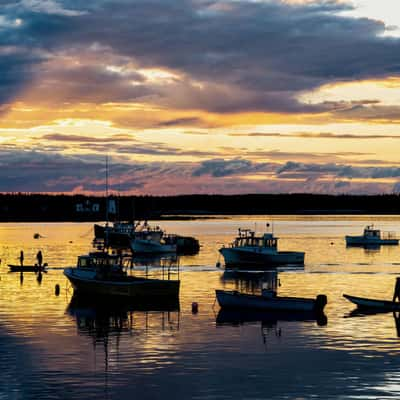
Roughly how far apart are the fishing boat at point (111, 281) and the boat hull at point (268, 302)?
5491mm

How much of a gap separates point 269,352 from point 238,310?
50.3 feet

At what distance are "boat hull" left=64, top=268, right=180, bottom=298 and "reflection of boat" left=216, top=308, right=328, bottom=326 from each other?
624 cm

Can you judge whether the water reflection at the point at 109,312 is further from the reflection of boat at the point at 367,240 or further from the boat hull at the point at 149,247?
the reflection of boat at the point at 367,240

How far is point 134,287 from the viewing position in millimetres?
65312

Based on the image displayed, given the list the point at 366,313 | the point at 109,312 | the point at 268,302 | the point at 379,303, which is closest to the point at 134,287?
the point at 109,312

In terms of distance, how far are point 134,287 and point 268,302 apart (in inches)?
442

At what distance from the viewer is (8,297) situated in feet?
234

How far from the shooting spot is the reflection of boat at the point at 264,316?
185 feet

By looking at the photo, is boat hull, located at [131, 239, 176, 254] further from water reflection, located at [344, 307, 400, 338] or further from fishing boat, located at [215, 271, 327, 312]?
water reflection, located at [344, 307, 400, 338]

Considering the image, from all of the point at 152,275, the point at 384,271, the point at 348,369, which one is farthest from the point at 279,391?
the point at 384,271

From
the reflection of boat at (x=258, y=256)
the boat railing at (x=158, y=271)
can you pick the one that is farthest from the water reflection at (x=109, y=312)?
the reflection of boat at (x=258, y=256)

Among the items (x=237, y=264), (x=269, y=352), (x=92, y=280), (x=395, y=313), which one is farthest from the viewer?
(x=237, y=264)

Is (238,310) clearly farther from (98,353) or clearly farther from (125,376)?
(125,376)

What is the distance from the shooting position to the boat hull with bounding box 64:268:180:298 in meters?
65.2
